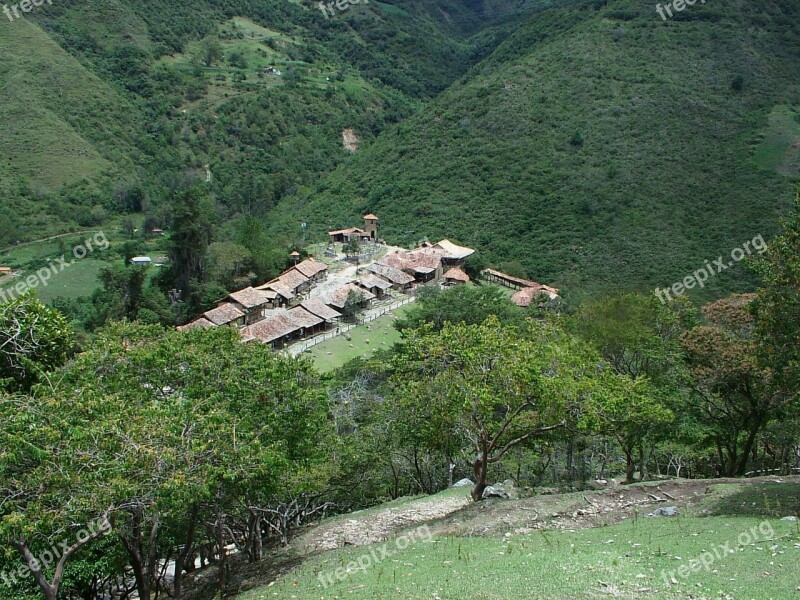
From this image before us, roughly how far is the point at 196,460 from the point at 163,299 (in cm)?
4107

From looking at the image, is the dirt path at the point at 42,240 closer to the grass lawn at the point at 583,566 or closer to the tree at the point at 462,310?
the tree at the point at 462,310

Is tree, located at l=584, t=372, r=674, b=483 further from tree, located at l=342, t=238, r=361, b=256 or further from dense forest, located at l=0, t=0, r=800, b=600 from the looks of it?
tree, located at l=342, t=238, r=361, b=256

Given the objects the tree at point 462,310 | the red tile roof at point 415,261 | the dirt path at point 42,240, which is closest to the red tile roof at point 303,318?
the tree at point 462,310

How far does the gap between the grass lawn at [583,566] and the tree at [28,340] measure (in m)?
8.77

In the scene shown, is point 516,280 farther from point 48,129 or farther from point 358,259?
point 48,129

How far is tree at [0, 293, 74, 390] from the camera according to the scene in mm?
15898

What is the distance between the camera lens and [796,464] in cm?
2230

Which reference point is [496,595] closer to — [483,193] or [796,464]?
[796,464]

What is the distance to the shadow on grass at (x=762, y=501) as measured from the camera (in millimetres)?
13227

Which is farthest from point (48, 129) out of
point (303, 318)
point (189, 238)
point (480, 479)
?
point (480, 479)

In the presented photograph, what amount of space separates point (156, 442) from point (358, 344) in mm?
31328

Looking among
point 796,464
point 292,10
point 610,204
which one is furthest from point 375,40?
point 796,464

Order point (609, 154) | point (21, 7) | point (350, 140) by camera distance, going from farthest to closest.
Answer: point (350, 140)
point (21, 7)
point (609, 154)

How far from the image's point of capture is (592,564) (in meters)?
10.9
